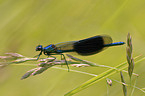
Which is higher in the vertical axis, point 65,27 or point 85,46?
point 65,27

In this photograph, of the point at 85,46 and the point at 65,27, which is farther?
the point at 65,27

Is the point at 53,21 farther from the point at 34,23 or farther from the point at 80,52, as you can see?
the point at 80,52

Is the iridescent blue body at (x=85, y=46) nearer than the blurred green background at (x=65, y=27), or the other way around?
the iridescent blue body at (x=85, y=46)

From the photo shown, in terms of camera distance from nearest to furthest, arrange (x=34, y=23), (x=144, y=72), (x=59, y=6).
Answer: (x=144, y=72)
(x=34, y=23)
(x=59, y=6)

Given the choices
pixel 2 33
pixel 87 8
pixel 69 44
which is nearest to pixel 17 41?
pixel 2 33

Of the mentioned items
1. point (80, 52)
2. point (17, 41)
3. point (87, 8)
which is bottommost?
point (80, 52)
